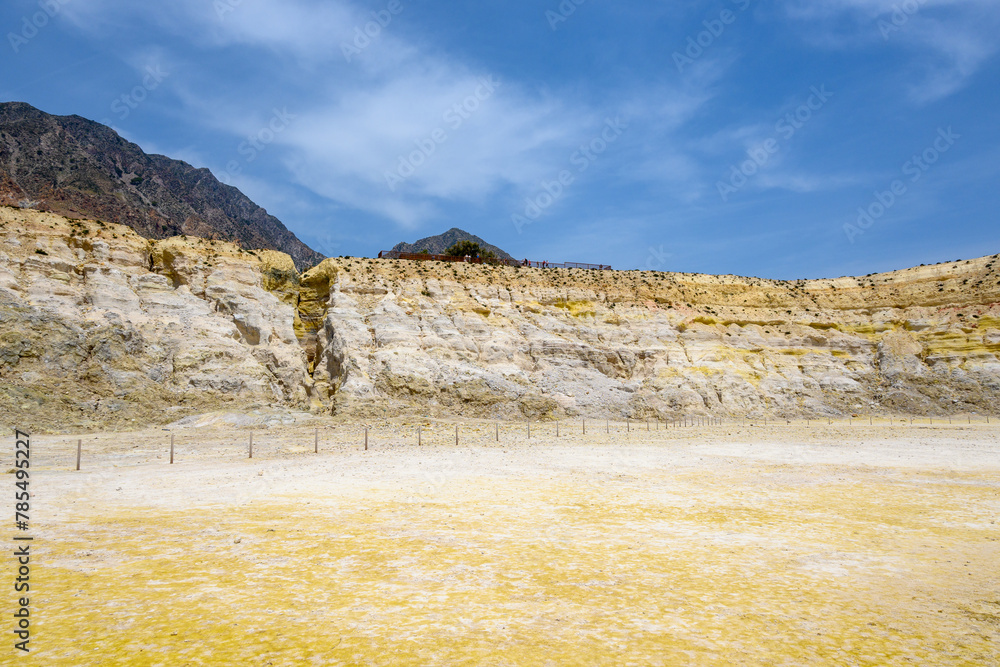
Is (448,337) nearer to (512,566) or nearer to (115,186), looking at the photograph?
(512,566)

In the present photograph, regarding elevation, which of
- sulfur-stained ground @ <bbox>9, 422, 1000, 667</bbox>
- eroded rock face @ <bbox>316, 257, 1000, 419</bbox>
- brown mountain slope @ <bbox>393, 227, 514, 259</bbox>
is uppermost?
brown mountain slope @ <bbox>393, 227, 514, 259</bbox>

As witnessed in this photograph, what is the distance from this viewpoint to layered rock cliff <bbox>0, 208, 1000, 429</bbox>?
32062 millimetres

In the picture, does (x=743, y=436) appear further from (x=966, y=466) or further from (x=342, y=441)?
(x=342, y=441)

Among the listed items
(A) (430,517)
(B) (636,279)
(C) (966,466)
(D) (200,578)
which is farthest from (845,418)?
(D) (200,578)

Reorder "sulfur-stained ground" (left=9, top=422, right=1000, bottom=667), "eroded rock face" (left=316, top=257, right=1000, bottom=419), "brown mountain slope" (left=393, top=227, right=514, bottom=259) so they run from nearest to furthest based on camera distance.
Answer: "sulfur-stained ground" (left=9, top=422, right=1000, bottom=667) < "eroded rock face" (left=316, top=257, right=1000, bottom=419) < "brown mountain slope" (left=393, top=227, right=514, bottom=259)

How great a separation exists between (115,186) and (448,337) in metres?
85.8

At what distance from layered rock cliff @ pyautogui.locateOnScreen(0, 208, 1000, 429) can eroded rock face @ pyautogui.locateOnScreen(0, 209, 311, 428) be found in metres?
0.11

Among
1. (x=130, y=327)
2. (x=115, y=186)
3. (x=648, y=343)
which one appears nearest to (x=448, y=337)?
(x=648, y=343)

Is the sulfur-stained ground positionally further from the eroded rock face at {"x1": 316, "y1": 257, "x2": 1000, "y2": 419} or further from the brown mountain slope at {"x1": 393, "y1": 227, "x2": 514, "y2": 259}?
the brown mountain slope at {"x1": 393, "y1": 227, "x2": 514, "y2": 259}

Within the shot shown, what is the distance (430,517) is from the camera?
11102 mm

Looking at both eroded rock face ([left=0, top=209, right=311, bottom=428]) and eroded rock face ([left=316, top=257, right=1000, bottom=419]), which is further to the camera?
eroded rock face ([left=316, top=257, right=1000, bottom=419])

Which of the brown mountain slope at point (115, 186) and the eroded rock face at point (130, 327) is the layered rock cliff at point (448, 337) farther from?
the brown mountain slope at point (115, 186)

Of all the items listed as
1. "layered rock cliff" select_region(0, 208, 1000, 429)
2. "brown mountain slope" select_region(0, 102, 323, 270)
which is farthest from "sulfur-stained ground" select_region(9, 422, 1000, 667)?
"brown mountain slope" select_region(0, 102, 323, 270)

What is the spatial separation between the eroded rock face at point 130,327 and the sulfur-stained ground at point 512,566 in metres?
14.1
